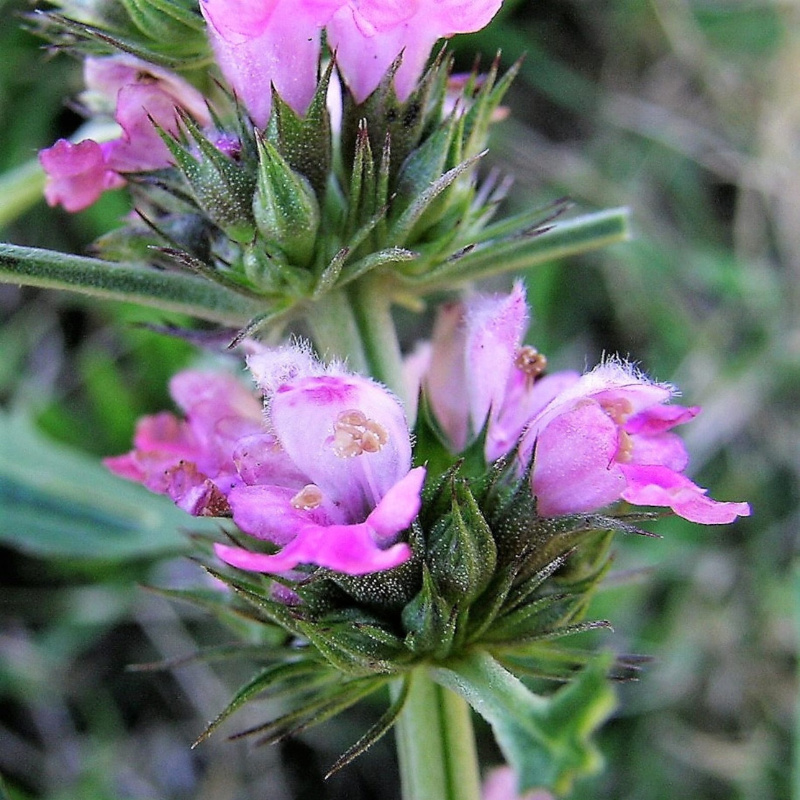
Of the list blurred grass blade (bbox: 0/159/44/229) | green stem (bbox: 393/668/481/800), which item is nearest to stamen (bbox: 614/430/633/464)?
green stem (bbox: 393/668/481/800)

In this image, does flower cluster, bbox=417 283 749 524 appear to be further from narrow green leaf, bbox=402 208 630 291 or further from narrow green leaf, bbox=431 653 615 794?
narrow green leaf, bbox=431 653 615 794

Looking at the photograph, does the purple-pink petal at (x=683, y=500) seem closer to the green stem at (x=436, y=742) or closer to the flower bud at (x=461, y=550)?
the flower bud at (x=461, y=550)

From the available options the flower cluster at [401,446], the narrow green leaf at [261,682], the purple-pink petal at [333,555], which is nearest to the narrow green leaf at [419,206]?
the flower cluster at [401,446]

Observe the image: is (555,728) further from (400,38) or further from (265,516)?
(400,38)

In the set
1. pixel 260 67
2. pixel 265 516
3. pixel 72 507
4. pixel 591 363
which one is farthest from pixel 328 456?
pixel 591 363

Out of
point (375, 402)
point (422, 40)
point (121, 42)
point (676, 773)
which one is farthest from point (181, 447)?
point (676, 773)
